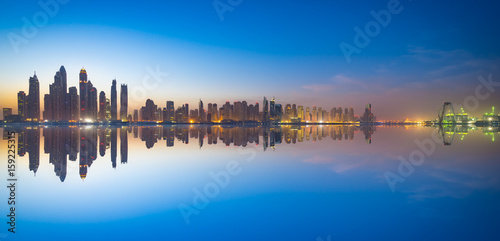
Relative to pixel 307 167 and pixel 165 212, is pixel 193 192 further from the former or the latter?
pixel 307 167

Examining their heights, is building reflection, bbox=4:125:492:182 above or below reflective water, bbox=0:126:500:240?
above

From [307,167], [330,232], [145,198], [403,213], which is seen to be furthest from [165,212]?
[307,167]

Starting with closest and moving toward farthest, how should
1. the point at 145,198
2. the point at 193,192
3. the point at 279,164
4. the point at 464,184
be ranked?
the point at 145,198 → the point at 193,192 → the point at 464,184 → the point at 279,164

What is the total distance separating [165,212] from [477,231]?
906cm

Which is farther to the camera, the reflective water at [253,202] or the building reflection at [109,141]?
the building reflection at [109,141]

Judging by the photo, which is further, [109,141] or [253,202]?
[109,141]

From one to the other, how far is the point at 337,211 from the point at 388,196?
118 inches

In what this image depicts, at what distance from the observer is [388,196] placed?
1102cm

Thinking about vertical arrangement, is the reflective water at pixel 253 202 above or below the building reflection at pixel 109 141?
below

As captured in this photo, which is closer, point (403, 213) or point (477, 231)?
point (477, 231)

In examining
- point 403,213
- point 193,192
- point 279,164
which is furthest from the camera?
point 279,164

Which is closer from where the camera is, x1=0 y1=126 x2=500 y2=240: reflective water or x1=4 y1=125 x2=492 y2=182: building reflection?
x1=0 y1=126 x2=500 y2=240: reflective water

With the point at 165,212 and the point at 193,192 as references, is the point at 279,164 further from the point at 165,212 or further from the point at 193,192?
the point at 165,212

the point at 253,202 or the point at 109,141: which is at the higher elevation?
the point at 109,141
